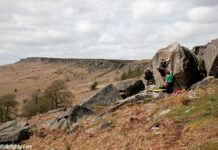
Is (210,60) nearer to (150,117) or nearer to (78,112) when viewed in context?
(150,117)

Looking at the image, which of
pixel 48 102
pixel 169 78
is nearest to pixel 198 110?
pixel 169 78

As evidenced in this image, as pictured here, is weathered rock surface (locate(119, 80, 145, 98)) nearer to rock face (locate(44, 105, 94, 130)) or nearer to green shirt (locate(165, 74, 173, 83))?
rock face (locate(44, 105, 94, 130))

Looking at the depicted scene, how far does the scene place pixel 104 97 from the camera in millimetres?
35531

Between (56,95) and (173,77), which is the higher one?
(173,77)

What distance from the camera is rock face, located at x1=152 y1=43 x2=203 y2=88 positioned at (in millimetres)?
31484

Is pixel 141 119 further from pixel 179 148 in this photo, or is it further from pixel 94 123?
pixel 179 148

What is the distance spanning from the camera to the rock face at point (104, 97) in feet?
116

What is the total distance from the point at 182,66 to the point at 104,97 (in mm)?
7394

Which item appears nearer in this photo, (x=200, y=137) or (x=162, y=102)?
(x=200, y=137)

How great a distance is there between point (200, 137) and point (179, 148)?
1222 mm

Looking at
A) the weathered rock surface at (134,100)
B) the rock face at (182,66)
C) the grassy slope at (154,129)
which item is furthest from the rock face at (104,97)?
the rock face at (182,66)

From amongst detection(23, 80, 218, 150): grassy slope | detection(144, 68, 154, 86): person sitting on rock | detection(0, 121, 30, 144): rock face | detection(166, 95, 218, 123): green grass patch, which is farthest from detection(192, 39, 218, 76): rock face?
detection(0, 121, 30, 144): rock face

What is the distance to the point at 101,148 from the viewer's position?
72.5 ft

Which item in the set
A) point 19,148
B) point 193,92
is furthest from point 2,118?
point 193,92
